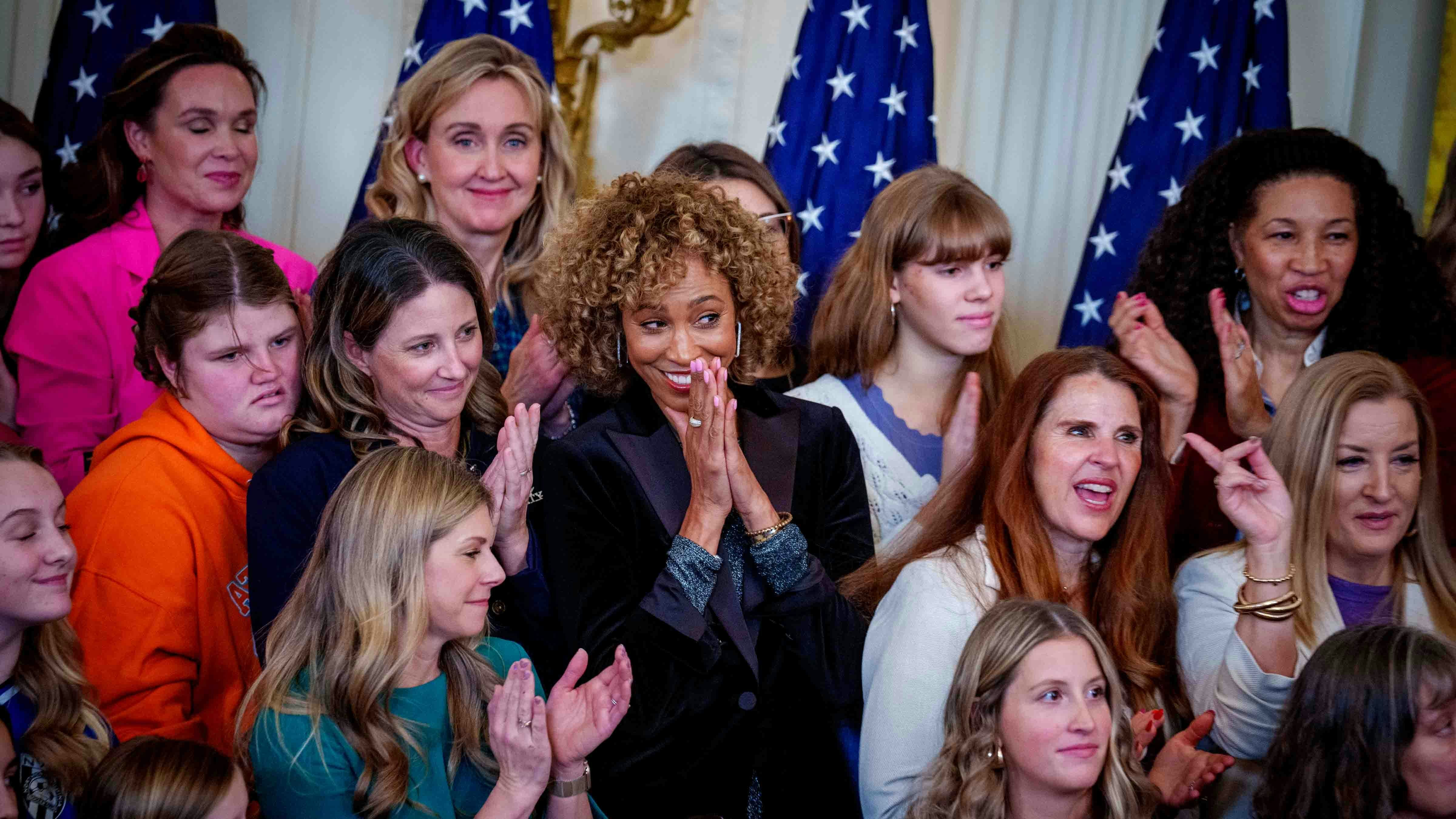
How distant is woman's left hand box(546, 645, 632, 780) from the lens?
8.96 feet

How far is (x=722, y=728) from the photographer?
3059 millimetres

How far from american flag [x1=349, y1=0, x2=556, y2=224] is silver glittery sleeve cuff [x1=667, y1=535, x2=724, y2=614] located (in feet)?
8.98

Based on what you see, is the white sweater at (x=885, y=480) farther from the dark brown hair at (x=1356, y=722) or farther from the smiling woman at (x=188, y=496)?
the smiling woman at (x=188, y=496)

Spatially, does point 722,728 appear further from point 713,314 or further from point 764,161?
point 764,161

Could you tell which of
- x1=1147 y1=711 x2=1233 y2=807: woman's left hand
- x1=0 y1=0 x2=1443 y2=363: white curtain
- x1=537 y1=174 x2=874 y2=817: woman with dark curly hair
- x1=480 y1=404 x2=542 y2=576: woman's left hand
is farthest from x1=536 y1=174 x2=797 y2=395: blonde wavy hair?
x1=0 y1=0 x2=1443 y2=363: white curtain

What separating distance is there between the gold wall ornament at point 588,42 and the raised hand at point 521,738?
303 cm

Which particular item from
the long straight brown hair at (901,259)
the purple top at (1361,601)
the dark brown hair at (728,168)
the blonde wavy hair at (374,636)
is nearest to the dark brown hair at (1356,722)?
the purple top at (1361,601)

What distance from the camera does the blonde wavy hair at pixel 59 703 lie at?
2539 millimetres

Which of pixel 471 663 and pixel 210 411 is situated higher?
pixel 210 411

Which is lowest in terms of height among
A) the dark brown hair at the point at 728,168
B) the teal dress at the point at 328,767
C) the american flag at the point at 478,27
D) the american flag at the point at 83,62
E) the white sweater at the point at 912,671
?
the teal dress at the point at 328,767

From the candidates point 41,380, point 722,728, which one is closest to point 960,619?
point 722,728

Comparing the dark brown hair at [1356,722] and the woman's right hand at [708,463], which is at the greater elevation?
the woman's right hand at [708,463]

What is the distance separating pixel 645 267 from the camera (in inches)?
126

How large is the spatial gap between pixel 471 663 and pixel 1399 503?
2.22 meters
